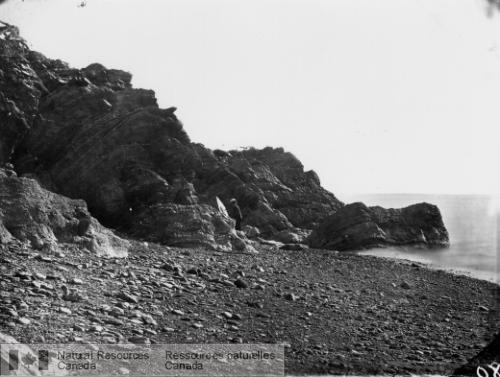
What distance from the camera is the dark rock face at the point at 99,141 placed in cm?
2811

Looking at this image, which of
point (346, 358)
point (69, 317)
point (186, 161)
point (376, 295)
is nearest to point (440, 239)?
point (186, 161)

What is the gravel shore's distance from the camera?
9273mm

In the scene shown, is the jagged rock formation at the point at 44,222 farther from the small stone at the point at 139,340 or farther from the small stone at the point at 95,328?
the small stone at the point at 139,340

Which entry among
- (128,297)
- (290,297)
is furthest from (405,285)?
(128,297)

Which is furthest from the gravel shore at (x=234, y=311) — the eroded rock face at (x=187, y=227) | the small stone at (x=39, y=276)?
the eroded rock face at (x=187, y=227)

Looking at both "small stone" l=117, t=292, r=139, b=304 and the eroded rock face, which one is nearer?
"small stone" l=117, t=292, r=139, b=304

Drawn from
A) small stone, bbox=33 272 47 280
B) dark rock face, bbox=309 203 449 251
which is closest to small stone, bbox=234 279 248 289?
small stone, bbox=33 272 47 280

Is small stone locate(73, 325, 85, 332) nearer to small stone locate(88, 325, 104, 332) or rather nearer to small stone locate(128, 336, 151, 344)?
small stone locate(88, 325, 104, 332)

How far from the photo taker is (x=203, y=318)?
1112 cm

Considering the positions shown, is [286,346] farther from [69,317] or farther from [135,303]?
[69,317]

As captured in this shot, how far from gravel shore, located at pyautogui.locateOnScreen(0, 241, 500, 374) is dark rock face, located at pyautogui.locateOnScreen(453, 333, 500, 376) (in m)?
0.42

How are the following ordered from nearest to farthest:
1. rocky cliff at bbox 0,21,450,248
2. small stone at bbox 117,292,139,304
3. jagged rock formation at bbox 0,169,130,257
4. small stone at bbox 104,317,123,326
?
small stone at bbox 104,317,123,326 < small stone at bbox 117,292,139,304 < jagged rock formation at bbox 0,169,130,257 < rocky cliff at bbox 0,21,450,248

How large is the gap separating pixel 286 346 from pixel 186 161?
2499cm

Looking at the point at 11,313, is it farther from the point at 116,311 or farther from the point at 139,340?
the point at 139,340
